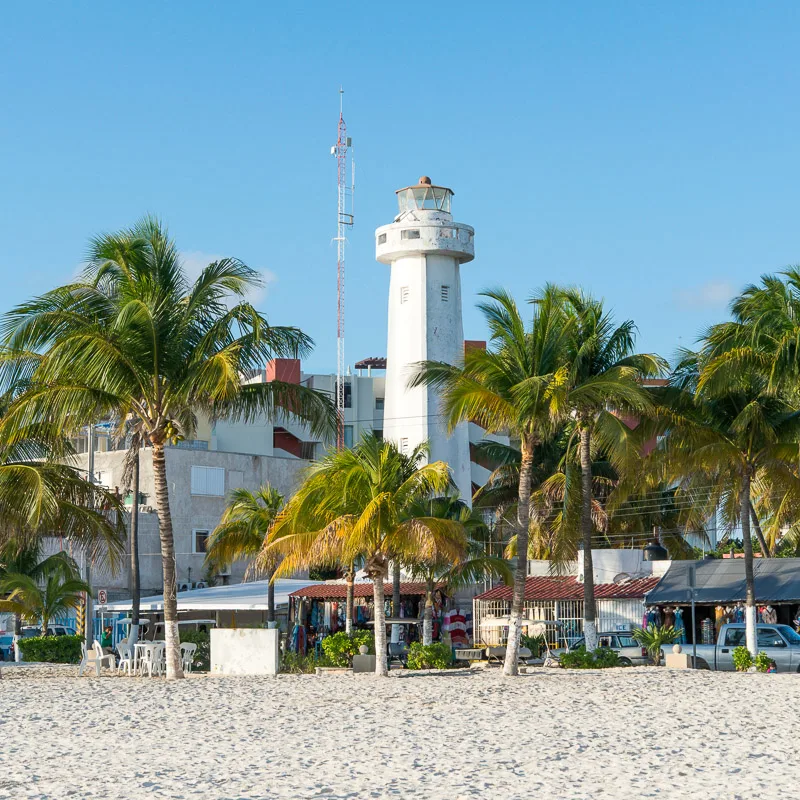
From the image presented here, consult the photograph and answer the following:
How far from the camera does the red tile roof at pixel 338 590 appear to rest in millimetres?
42938

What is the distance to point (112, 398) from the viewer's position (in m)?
25.2

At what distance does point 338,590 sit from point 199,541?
769 inches

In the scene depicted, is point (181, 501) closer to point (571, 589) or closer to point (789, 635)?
point (571, 589)

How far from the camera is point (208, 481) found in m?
62.2

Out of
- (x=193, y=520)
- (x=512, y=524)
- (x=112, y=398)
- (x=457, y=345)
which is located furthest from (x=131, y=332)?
(x=193, y=520)

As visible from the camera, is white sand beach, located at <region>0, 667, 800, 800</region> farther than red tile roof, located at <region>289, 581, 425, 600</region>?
No

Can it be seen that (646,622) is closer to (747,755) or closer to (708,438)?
(708,438)

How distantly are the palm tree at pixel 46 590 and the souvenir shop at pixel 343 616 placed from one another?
23.8 feet

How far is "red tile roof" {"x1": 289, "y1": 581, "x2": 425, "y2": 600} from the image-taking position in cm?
4294

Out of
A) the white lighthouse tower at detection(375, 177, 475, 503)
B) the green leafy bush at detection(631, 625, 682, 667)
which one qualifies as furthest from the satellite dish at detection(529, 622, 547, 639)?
the white lighthouse tower at detection(375, 177, 475, 503)

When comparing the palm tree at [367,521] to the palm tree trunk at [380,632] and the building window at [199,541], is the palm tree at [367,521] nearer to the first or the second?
the palm tree trunk at [380,632]

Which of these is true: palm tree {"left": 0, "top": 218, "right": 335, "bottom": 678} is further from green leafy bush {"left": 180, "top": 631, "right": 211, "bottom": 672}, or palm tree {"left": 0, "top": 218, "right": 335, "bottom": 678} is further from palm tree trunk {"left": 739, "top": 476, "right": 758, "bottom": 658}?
palm tree trunk {"left": 739, "top": 476, "right": 758, "bottom": 658}

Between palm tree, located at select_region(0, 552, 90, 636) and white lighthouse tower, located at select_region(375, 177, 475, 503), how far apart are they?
14542 millimetres

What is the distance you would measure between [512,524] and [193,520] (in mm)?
20369
